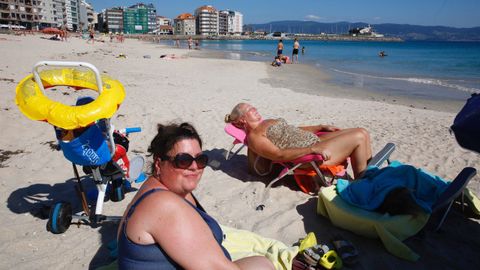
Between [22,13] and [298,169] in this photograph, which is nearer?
[298,169]

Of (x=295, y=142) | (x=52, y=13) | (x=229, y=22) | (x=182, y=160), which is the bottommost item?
(x=295, y=142)

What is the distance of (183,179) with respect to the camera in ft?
5.62

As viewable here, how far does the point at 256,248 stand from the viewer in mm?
2592

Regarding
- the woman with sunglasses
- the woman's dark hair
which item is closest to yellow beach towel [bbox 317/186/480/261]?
the woman with sunglasses

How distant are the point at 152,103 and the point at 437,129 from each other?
6.04 m

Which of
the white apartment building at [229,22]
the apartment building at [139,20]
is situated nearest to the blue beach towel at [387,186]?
the apartment building at [139,20]

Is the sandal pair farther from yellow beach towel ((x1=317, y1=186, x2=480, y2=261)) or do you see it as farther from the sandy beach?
yellow beach towel ((x1=317, y1=186, x2=480, y2=261))

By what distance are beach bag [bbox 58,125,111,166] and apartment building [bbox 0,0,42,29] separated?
89965 millimetres

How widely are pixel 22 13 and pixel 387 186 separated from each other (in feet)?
313

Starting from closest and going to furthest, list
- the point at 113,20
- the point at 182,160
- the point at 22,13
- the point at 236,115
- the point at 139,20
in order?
the point at 182,160, the point at 236,115, the point at 22,13, the point at 113,20, the point at 139,20

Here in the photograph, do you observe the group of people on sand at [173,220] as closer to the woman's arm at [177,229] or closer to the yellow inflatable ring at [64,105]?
the woman's arm at [177,229]

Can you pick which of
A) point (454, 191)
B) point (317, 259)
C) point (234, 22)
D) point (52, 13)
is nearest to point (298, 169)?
point (317, 259)

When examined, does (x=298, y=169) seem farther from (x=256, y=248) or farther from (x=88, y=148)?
(x=88, y=148)

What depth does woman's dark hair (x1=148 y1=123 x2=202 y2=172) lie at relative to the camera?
171cm
